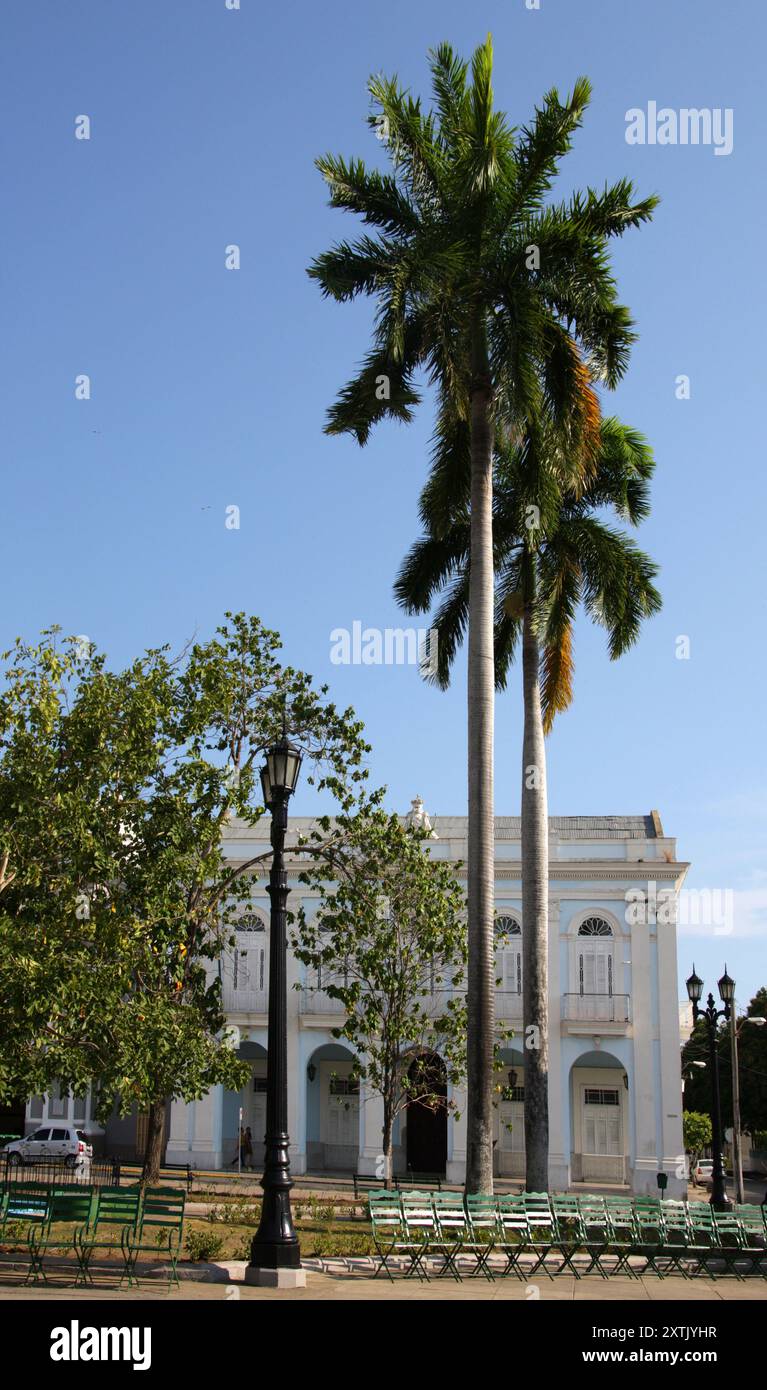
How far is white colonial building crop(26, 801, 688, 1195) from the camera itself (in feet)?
114

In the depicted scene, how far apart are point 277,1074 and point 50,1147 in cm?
2464

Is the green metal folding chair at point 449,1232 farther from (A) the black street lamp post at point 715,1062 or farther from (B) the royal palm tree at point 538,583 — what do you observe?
(A) the black street lamp post at point 715,1062

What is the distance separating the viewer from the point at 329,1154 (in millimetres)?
37344

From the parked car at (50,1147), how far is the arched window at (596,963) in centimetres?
1372

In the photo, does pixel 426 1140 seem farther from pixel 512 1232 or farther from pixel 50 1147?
pixel 512 1232

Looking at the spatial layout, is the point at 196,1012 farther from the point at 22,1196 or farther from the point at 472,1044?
the point at 22,1196

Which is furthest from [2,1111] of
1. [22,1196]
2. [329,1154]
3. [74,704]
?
[22,1196]

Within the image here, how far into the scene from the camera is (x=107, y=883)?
19281 mm

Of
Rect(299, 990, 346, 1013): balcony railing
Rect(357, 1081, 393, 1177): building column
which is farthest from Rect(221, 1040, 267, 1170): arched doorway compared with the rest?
Rect(357, 1081, 393, 1177): building column

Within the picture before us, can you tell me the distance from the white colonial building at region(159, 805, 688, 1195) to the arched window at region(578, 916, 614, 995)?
0.04m

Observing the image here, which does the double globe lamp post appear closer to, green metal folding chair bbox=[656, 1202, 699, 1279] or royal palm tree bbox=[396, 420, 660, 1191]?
green metal folding chair bbox=[656, 1202, 699, 1279]

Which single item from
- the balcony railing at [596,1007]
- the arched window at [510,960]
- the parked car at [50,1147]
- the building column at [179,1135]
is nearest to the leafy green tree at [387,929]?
the balcony railing at [596,1007]

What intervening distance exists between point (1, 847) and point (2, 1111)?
26.2 metres

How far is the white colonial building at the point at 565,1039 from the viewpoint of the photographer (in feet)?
114
